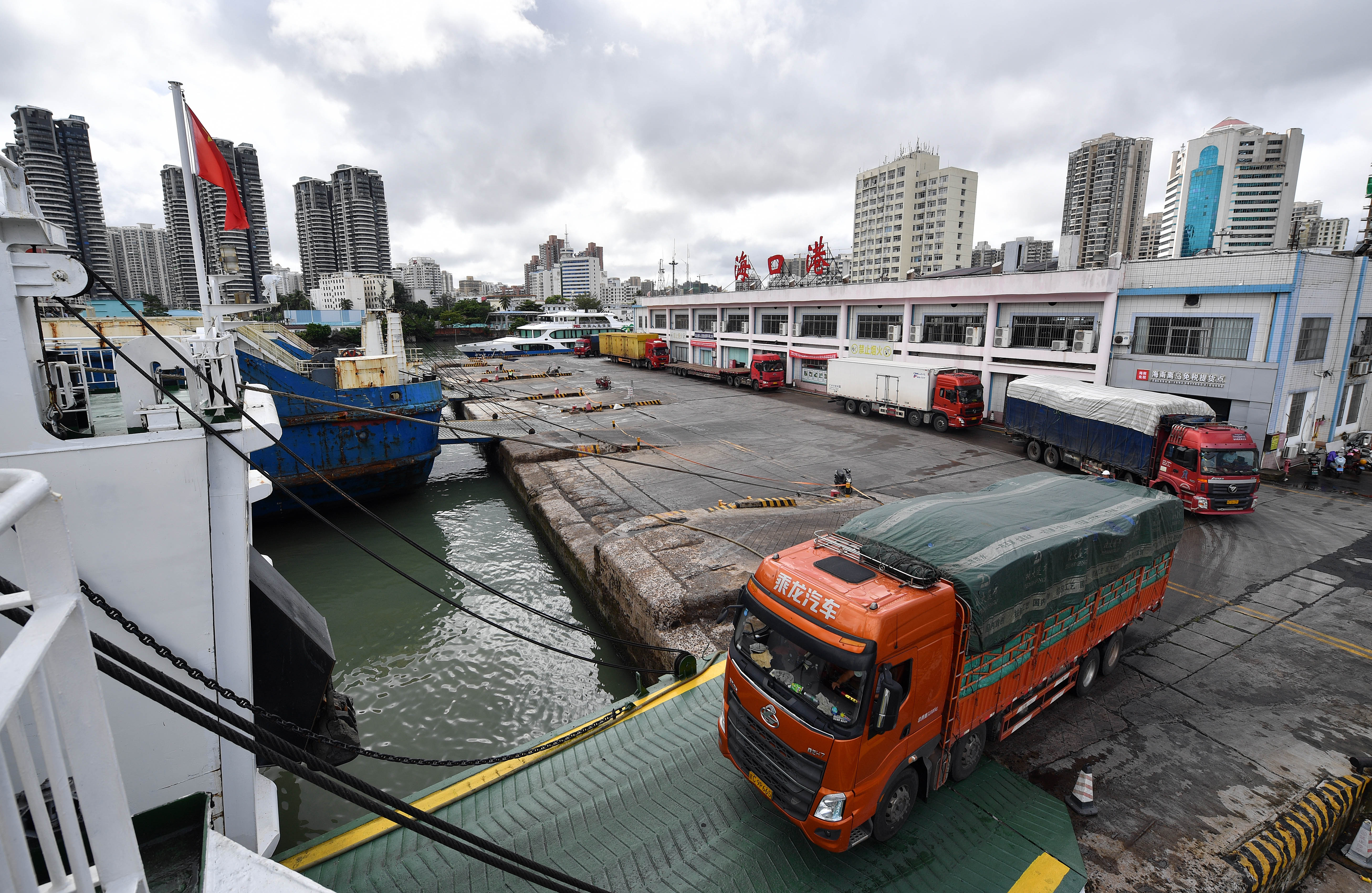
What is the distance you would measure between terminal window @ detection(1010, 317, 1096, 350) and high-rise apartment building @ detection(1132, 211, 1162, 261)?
274 feet

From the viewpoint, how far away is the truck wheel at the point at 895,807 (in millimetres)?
5430

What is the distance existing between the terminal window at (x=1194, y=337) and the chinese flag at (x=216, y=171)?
1015 inches

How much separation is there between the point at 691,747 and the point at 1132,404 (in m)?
15.3

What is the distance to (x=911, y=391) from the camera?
2577cm

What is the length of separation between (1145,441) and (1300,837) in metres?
11.9

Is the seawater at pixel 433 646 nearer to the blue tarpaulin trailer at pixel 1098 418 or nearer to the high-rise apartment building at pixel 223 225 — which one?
the high-rise apartment building at pixel 223 225

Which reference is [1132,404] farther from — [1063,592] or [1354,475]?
[1063,592]

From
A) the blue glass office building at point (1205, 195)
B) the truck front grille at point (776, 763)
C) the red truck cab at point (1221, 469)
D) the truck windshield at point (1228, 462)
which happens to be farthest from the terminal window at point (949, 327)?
the blue glass office building at point (1205, 195)

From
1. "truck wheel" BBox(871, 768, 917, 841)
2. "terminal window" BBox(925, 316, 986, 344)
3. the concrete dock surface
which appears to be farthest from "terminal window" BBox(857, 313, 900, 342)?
"truck wheel" BBox(871, 768, 917, 841)

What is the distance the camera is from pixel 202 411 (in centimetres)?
578

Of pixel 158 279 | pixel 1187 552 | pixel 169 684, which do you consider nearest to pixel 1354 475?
pixel 1187 552

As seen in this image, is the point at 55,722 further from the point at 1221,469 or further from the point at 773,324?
the point at 773,324

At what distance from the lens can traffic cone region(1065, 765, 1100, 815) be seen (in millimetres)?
6086

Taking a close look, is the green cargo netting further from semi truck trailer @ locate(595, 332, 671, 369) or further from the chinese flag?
semi truck trailer @ locate(595, 332, 671, 369)
